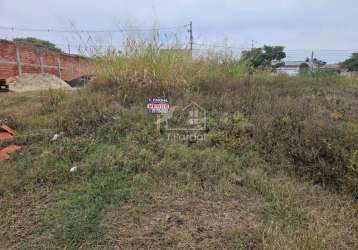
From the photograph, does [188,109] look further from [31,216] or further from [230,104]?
[31,216]

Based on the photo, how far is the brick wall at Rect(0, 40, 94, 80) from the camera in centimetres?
1020

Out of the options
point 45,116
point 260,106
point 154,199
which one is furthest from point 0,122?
point 260,106

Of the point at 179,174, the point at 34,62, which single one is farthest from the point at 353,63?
the point at 179,174

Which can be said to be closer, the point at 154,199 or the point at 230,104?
the point at 154,199

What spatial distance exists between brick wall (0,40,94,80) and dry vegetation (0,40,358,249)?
5.01 metres

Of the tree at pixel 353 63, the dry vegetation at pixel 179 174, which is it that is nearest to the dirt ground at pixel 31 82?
the dry vegetation at pixel 179 174

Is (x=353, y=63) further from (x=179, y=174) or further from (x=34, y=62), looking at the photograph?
(x=179, y=174)

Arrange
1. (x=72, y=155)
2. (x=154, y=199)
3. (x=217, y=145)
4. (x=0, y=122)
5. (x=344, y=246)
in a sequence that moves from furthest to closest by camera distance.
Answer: (x=0, y=122) < (x=217, y=145) < (x=72, y=155) < (x=154, y=199) < (x=344, y=246)

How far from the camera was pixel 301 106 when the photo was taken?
11.6 feet

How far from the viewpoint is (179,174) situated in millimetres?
2451

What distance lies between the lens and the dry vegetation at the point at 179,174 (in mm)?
1777

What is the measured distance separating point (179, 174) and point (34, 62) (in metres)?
12.1

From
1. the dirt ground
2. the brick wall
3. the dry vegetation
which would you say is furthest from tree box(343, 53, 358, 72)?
the dirt ground

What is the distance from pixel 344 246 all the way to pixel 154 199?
1.33 meters
